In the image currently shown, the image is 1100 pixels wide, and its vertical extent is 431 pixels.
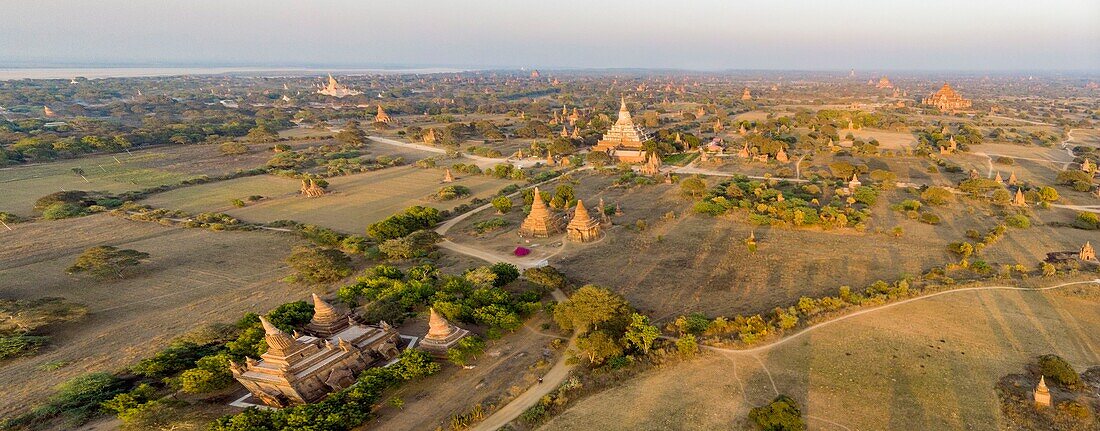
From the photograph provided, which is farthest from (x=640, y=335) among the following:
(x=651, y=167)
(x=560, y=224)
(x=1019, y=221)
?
(x=651, y=167)

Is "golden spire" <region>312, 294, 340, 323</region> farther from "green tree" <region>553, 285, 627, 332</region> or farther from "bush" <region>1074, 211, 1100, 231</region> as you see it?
"bush" <region>1074, 211, 1100, 231</region>

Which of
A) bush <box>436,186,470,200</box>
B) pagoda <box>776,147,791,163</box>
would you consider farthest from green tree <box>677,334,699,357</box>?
pagoda <box>776,147,791,163</box>

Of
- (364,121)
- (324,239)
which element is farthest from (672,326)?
(364,121)

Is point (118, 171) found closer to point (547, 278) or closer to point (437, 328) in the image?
point (437, 328)

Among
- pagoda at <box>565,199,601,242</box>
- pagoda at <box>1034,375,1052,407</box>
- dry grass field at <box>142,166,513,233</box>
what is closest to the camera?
pagoda at <box>1034,375,1052,407</box>

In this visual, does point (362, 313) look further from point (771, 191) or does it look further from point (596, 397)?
point (771, 191)

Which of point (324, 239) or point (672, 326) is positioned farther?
point (324, 239)
